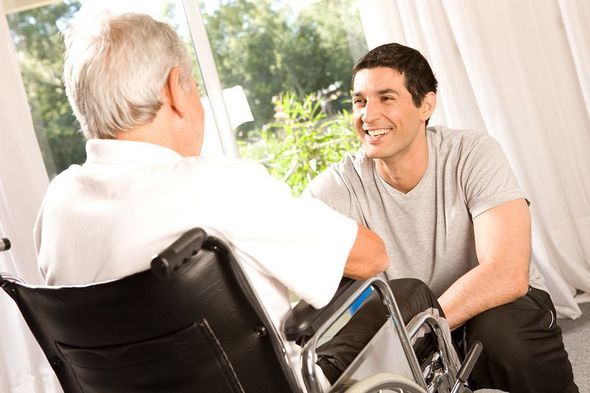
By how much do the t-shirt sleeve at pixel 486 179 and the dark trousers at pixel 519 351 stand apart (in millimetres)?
290

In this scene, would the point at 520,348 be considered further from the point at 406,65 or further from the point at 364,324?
the point at 406,65

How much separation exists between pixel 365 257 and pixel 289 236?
0.71ft

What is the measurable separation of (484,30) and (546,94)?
0.38 m

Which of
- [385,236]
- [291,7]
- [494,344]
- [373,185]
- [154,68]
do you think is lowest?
[494,344]

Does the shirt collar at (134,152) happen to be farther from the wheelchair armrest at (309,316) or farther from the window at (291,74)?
the window at (291,74)

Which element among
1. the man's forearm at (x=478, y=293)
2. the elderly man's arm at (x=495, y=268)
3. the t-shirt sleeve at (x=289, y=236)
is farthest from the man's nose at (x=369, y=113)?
the t-shirt sleeve at (x=289, y=236)

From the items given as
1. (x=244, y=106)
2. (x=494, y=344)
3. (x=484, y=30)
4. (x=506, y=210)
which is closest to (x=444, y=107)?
(x=484, y=30)

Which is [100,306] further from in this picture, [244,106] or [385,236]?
[244,106]

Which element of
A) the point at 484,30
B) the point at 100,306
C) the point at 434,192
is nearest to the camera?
the point at 100,306

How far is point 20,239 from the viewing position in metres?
3.38

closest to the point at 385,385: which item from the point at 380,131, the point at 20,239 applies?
the point at 380,131

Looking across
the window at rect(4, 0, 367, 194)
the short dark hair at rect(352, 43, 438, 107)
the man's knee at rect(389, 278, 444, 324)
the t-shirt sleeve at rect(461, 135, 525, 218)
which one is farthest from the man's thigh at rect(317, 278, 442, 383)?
the window at rect(4, 0, 367, 194)

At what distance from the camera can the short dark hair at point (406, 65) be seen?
2.49m

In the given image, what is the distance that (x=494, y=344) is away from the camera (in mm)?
2109
